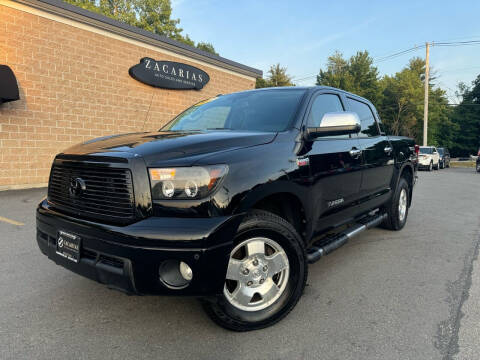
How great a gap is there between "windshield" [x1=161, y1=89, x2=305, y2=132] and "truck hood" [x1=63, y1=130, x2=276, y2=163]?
0.42 meters

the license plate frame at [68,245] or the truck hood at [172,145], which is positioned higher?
the truck hood at [172,145]

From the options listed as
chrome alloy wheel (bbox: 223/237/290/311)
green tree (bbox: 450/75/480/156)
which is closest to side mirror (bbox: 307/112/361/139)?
chrome alloy wheel (bbox: 223/237/290/311)

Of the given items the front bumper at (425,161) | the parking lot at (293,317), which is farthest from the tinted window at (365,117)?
the front bumper at (425,161)

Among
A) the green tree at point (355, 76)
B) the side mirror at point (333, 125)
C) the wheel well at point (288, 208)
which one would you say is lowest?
the wheel well at point (288, 208)

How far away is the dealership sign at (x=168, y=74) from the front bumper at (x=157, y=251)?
10.3 metres

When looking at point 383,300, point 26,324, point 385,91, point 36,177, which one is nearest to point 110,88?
point 36,177

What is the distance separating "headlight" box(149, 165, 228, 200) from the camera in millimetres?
2023

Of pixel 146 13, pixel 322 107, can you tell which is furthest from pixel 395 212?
pixel 146 13

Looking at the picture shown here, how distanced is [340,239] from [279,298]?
44.0 inches

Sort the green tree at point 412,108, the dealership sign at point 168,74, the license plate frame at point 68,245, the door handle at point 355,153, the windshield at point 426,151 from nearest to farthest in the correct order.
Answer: the license plate frame at point 68,245, the door handle at point 355,153, the dealership sign at point 168,74, the windshield at point 426,151, the green tree at point 412,108

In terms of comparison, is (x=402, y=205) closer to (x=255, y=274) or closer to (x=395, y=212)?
(x=395, y=212)

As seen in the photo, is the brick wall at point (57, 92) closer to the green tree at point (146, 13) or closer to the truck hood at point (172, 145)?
the truck hood at point (172, 145)

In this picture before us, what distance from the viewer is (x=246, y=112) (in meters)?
3.23

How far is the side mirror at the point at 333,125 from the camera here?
282 centimetres
